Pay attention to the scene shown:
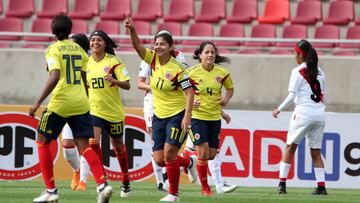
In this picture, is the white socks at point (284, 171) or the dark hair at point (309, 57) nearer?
the dark hair at point (309, 57)

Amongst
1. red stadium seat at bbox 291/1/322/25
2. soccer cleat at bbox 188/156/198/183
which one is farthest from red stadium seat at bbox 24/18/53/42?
soccer cleat at bbox 188/156/198/183

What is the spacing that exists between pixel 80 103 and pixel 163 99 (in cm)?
146

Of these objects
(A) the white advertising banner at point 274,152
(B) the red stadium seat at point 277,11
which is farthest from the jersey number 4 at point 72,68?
(B) the red stadium seat at point 277,11

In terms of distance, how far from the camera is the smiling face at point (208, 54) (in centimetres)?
1516

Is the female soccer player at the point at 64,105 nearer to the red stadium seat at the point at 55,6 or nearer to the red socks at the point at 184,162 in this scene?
the red socks at the point at 184,162

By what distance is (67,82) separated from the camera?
12.6m

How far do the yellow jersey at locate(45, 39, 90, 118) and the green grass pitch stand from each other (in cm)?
109

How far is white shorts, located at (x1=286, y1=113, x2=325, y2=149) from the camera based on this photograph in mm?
15977

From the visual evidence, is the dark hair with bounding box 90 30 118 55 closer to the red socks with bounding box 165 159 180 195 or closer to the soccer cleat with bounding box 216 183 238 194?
the red socks with bounding box 165 159 180 195

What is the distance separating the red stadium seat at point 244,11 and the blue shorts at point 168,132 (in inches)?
476

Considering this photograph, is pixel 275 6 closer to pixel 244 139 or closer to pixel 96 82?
pixel 244 139

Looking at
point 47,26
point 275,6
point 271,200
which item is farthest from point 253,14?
point 271,200

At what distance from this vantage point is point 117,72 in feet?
48.7

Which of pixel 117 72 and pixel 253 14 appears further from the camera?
pixel 253 14
